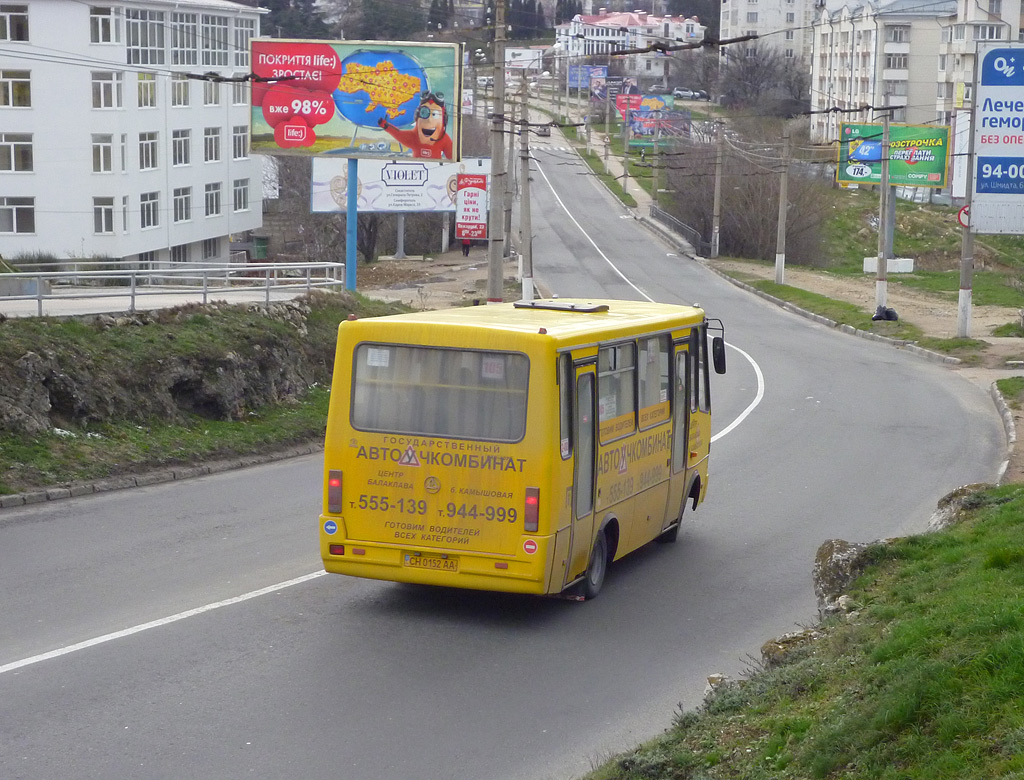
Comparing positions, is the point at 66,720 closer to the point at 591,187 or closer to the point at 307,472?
the point at 307,472

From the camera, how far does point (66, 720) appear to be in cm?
699

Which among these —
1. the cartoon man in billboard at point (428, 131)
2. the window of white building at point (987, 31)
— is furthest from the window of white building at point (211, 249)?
the window of white building at point (987, 31)

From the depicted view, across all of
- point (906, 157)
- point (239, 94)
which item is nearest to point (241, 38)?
Result: point (239, 94)

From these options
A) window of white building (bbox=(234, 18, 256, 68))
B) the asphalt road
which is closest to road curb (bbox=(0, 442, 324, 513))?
the asphalt road

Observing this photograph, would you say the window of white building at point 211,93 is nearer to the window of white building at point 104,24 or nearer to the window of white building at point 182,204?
the window of white building at point 182,204

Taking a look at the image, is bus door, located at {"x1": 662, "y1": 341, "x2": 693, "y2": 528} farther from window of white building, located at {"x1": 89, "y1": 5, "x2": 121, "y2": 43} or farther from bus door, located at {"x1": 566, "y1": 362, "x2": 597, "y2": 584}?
window of white building, located at {"x1": 89, "y1": 5, "x2": 121, "y2": 43}

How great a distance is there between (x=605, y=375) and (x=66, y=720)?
499 centimetres

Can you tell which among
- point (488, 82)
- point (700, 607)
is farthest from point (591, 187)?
point (700, 607)

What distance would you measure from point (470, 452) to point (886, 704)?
432cm

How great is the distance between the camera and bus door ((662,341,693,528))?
11844 mm

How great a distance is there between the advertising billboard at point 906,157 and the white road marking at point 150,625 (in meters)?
47.6

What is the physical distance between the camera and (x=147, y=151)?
52781mm

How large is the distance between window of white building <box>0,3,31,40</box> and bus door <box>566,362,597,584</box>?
1746 inches

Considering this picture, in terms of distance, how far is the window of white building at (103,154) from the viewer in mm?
49781
